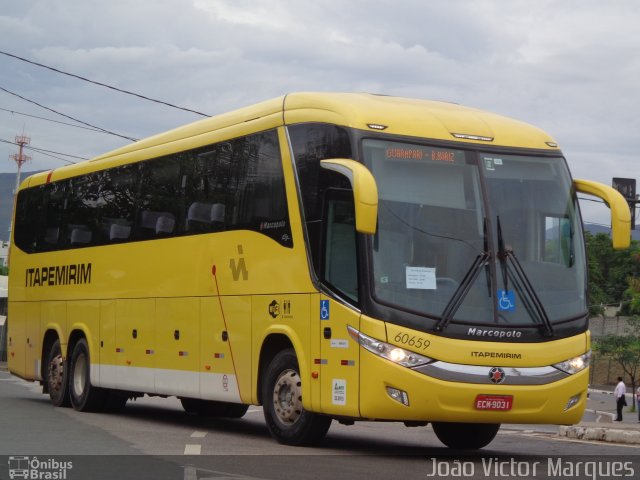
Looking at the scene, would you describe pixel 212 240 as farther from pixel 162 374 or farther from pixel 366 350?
pixel 366 350

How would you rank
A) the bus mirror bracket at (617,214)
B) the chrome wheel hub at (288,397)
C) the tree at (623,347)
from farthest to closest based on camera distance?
the tree at (623,347) → the chrome wheel hub at (288,397) → the bus mirror bracket at (617,214)

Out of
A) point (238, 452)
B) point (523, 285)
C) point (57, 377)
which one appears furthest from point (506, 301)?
point (57, 377)

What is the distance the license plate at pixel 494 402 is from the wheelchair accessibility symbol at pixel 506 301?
900mm

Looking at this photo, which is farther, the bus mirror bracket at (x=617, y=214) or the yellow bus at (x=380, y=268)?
the bus mirror bracket at (x=617, y=214)

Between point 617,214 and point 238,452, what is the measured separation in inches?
190

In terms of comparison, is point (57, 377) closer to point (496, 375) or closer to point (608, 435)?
point (608, 435)

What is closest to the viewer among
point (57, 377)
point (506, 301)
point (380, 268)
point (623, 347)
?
point (380, 268)

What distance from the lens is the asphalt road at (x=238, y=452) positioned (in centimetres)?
1103

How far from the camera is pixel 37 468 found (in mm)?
10648

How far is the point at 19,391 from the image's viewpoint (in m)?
27.3

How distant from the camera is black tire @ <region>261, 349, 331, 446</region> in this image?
13508mm

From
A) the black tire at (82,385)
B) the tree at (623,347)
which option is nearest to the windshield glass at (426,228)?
the black tire at (82,385)

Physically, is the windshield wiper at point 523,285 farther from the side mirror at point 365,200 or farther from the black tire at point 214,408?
the black tire at point 214,408

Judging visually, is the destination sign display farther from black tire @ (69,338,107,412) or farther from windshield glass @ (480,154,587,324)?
black tire @ (69,338,107,412)
